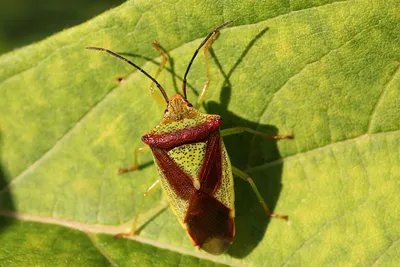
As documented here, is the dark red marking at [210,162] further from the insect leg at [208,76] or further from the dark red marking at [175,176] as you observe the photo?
the insect leg at [208,76]

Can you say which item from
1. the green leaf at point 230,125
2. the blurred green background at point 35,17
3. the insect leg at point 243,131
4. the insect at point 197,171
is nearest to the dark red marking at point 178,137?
the insect at point 197,171

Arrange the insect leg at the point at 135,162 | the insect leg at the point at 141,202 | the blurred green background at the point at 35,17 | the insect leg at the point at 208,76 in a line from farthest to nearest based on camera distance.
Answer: the blurred green background at the point at 35,17
the insect leg at the point at 135,162
the insect leg at the point at 141,202
the insect leg at the point at 208,76

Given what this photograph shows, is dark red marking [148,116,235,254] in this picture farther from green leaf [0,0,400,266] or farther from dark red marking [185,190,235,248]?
green leaf [0,0,400,266]

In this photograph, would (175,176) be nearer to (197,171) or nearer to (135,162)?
(197,171)

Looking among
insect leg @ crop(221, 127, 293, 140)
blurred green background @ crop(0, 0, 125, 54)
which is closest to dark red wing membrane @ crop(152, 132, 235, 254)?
insect leg @ crop(221, 127, 293, 140)

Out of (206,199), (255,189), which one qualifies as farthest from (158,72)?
(255,189)
